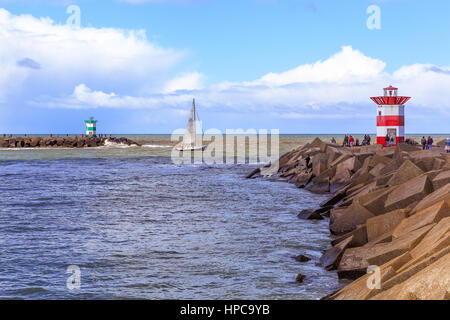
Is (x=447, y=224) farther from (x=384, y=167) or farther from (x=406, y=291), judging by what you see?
(x=384, y=167)

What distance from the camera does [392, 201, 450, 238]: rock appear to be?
30.3 feet

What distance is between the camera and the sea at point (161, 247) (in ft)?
31.8

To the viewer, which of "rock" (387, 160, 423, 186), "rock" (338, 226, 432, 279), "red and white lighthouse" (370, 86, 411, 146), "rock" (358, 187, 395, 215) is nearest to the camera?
"rock" (338, 226, 432, 279)

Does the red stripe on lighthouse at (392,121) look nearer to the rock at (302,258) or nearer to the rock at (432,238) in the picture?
the rock at (302,258)

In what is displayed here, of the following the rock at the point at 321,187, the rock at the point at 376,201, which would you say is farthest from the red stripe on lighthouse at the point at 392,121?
the rock at the point at 376,201

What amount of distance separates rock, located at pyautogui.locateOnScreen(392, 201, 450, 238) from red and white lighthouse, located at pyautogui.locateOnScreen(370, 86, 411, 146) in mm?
28095

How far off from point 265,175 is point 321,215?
18714mm

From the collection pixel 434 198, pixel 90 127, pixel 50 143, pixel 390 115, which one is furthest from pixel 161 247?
pixel 90 127

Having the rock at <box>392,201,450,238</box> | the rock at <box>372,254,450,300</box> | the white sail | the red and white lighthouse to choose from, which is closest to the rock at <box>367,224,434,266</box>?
the rock at <box>392,201,450,238</box>

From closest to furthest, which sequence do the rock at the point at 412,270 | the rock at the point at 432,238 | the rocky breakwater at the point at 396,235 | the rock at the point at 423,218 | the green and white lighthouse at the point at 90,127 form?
the rocky breakwater at the point at 396,235
the rock at the point at 412,270
the rock at the point at 432,238
the rock at the point at 423,218
the green and white lighthouse at the point at 90,127

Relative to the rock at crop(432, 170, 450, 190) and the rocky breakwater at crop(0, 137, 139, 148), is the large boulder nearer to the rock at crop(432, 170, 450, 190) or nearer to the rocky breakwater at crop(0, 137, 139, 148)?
the rock at crop(432, 170, 450, 190)

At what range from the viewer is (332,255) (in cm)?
1105

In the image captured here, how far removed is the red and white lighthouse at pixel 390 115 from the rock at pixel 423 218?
28.1m
